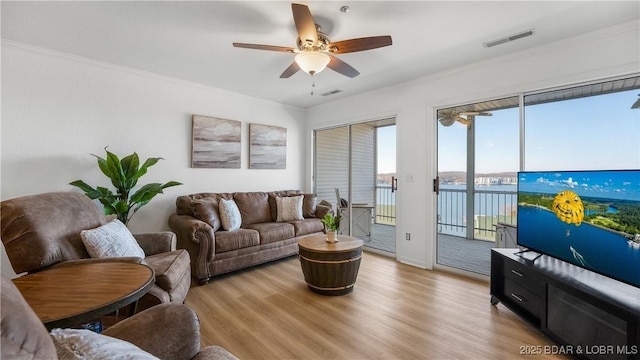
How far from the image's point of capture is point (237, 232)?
340 cm

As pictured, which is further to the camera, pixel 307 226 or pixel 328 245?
pixel 307 226

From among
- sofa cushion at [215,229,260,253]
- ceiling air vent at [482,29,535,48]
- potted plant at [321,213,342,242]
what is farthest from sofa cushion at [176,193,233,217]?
ceiling air vent at [482,29,535,48]

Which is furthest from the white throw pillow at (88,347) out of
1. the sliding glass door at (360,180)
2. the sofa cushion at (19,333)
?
the sliding glass door at (360,180)

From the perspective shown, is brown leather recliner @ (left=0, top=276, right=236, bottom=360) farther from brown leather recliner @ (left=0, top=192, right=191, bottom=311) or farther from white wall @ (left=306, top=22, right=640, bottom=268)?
white wall @ (left=306, top=22, right=640, bottom=268)

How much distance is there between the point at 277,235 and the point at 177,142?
2.00 metres

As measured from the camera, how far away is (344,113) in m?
4.79

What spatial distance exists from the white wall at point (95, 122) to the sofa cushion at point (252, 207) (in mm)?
399

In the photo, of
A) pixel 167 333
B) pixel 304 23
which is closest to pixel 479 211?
pixel 304 23

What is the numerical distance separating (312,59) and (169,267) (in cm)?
211

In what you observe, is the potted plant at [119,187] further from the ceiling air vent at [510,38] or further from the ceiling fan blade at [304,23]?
the ceiling air vent at [510,38]

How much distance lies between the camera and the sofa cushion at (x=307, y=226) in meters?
4.04

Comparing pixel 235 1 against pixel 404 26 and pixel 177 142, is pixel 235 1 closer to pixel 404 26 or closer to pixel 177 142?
pixel 404 26

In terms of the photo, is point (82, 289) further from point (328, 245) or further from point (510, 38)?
point (510, 38)

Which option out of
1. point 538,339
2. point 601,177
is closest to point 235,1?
point 601,177
